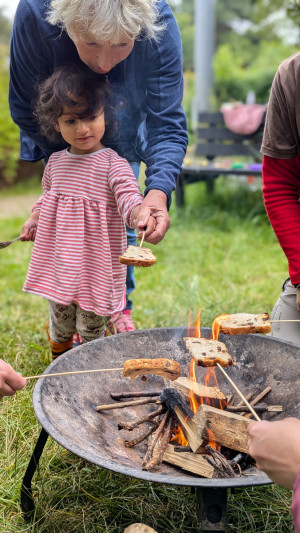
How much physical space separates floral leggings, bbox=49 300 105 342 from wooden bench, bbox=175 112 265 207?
401 cm

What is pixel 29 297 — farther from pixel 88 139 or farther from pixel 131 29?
pixel 131 29

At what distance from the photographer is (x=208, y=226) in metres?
6.04

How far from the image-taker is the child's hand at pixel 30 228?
2.70 m

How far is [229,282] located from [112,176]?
214cm

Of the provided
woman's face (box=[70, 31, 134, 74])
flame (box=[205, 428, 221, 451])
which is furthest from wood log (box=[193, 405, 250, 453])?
woman's face (box=[70, 31, 134, 74])

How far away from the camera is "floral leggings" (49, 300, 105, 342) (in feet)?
8.63

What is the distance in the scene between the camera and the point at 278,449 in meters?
1.31

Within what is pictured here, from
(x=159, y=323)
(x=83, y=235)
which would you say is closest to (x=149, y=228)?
(x=83, y=235)

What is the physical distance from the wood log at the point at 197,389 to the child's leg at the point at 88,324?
0.60 metres

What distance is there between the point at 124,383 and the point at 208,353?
553mm

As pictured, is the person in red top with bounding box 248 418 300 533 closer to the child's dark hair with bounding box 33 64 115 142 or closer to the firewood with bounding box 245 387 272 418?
the firewood with bounding box 245 387 272 418

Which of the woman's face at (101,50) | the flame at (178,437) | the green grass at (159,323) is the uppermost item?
the woman's face at (101,50)

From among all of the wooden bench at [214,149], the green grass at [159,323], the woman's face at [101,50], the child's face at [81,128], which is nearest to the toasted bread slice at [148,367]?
the green grass at [159,323]

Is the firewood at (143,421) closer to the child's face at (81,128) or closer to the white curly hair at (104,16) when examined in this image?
the child's face at (81,128)
